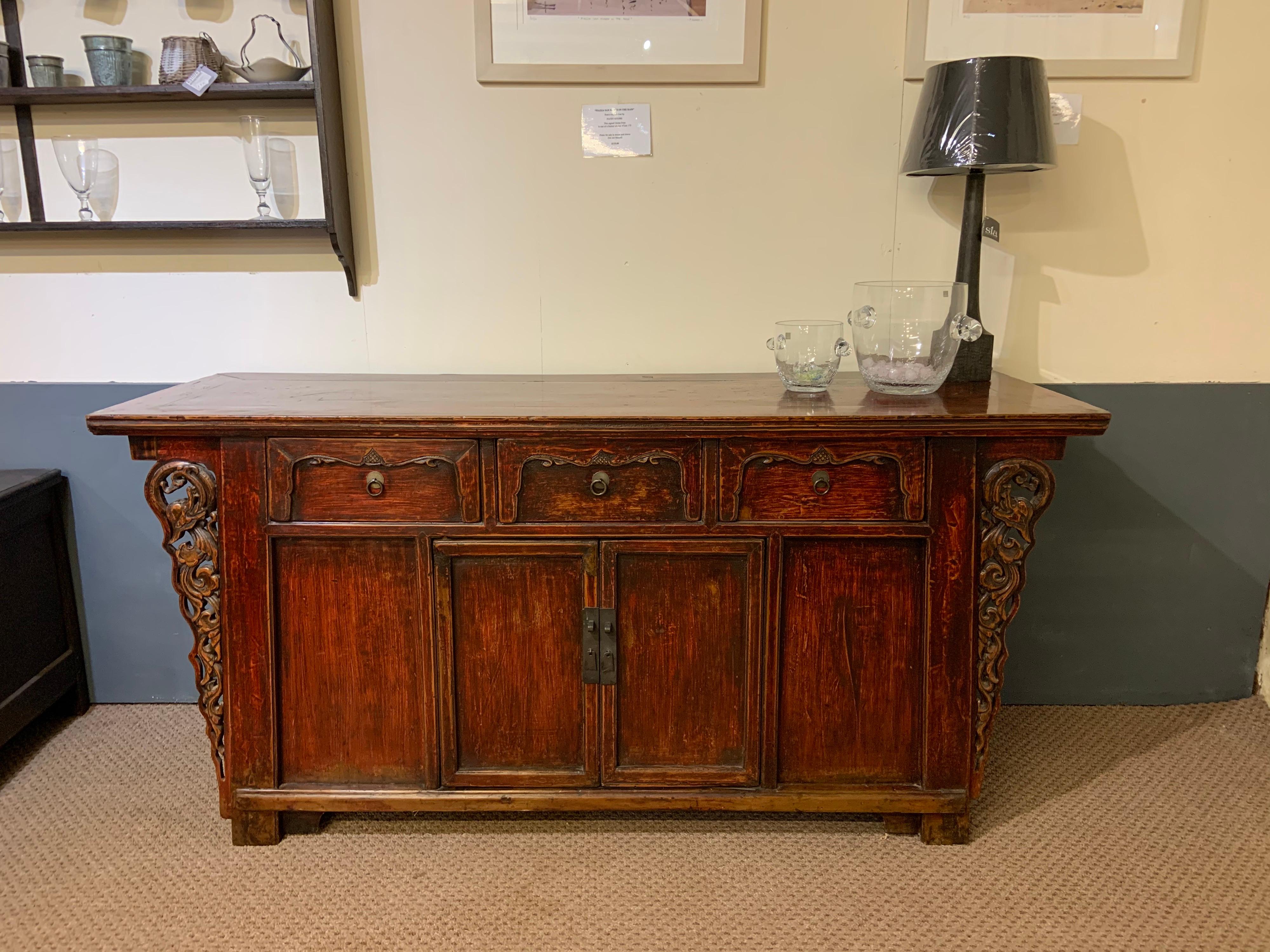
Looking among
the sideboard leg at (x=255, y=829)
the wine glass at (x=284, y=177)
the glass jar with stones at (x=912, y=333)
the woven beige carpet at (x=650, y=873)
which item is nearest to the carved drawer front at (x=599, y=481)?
the glass jar with stones at (x=912, y=333)

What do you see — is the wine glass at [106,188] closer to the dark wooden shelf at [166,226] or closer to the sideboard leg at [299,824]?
the dark wooden shelf at [166,226]

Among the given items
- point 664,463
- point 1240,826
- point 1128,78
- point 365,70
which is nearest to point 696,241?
point 664,463

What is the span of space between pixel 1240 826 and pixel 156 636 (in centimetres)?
258

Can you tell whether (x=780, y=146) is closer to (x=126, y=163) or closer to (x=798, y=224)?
(x=798, y=224)

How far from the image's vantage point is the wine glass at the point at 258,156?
198 centimetres

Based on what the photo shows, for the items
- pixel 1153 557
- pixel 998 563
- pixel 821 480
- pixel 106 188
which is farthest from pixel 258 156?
pixel 1153 557

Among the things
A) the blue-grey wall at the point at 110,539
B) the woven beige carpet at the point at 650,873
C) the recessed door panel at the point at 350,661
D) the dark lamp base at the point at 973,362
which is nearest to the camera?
A: the woven beige carpet at the point at 650,873

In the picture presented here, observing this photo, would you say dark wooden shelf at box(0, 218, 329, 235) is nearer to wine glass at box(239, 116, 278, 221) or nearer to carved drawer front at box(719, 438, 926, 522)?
wine glass at box(239, 116, 278, 221)

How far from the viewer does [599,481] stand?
5.31 feet

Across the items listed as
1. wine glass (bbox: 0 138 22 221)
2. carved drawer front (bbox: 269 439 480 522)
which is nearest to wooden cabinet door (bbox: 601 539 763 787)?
carved drawer front (bbox: 269 439 480 522)

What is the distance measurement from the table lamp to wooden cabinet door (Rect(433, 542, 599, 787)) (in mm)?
1117

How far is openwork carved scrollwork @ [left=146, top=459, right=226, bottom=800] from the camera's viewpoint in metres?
1.62

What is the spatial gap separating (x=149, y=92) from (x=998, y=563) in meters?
2.00

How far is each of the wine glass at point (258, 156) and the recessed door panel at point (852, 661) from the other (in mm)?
1418
